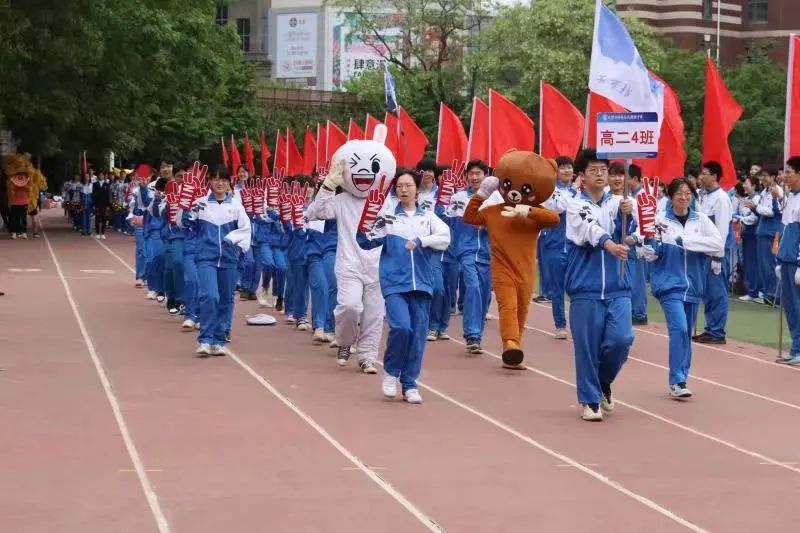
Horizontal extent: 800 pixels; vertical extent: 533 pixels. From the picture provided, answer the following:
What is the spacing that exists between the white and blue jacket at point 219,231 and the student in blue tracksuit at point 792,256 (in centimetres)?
540

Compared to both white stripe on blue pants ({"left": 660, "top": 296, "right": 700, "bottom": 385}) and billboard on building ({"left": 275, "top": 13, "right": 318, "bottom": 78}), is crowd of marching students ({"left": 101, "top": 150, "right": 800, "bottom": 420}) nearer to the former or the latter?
white stripe on blue pants ({"left": 660, "top": 296, "right": 700, "bottom": 385})

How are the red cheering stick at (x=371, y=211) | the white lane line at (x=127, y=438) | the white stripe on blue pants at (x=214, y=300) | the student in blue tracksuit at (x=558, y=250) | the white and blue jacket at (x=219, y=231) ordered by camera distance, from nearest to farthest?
the white lane line at (x=127, y=438) → the red cheering stick at (x=371, y=211) → the white stripe on blue pants at (x=214, y=300) → the white and blue jacket at (x=219, y=231) → the student in blue tracksuit at (x=558, y=250)

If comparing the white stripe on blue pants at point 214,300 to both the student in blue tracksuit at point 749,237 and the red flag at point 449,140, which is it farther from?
the student in blue tracksuit at point 749,237

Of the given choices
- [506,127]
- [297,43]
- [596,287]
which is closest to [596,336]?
[596,287]

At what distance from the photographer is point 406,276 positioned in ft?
42.0

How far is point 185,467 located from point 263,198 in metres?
11.7

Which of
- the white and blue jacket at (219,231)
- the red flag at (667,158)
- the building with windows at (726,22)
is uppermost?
the building with windows at (726,22)

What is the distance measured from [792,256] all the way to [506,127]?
6.28m

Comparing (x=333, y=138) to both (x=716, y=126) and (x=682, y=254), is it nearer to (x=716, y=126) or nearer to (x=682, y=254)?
(x=716, y=126)

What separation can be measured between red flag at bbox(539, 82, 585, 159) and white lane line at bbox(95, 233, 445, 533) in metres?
7.20

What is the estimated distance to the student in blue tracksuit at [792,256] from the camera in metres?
16.1

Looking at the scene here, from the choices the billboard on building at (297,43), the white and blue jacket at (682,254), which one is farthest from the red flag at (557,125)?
the billboard on building at (297,43)

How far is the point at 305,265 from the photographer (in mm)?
18234

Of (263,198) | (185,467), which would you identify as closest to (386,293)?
(185,467)
